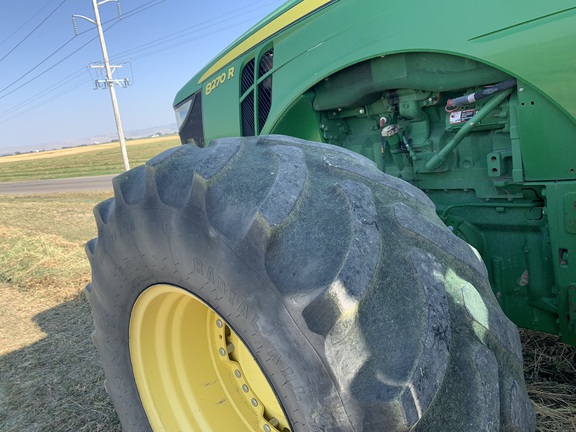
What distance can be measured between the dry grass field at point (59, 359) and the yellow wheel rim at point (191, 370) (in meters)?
0.74

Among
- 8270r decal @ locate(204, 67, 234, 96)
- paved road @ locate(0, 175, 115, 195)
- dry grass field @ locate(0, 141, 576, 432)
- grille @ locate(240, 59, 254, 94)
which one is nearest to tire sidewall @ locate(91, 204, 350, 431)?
dry grass field @ locate(0, 141, 576, 432)

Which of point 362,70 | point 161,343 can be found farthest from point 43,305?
point 362,70

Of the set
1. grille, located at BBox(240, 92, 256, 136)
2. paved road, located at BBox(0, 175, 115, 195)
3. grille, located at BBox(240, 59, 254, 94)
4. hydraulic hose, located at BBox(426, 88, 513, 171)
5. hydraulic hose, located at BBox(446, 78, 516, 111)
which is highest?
grille, located at BBox(240, 59, 254, 94)

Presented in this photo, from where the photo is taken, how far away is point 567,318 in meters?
1.70

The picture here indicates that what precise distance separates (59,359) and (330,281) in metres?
2.98

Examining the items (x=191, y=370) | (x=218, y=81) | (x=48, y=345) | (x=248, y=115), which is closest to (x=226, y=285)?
(x=191, y=370)

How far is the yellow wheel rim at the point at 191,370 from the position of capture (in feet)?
6.06

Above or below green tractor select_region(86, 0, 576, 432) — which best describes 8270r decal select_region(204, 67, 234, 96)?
above

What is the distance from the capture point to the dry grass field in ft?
7.52

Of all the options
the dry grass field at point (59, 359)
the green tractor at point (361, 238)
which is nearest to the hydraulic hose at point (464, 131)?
the green tractor at point (361, 238)

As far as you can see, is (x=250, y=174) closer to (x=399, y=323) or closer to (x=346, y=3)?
(x=399, y=323)

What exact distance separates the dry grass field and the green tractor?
0.59 meters

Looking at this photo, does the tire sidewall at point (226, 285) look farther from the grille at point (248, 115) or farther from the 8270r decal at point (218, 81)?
the 8270r decal at point (218, 81)

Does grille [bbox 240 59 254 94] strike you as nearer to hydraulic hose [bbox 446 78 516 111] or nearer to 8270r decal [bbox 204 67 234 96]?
8270r decal [bbox 204 67 234 96]
